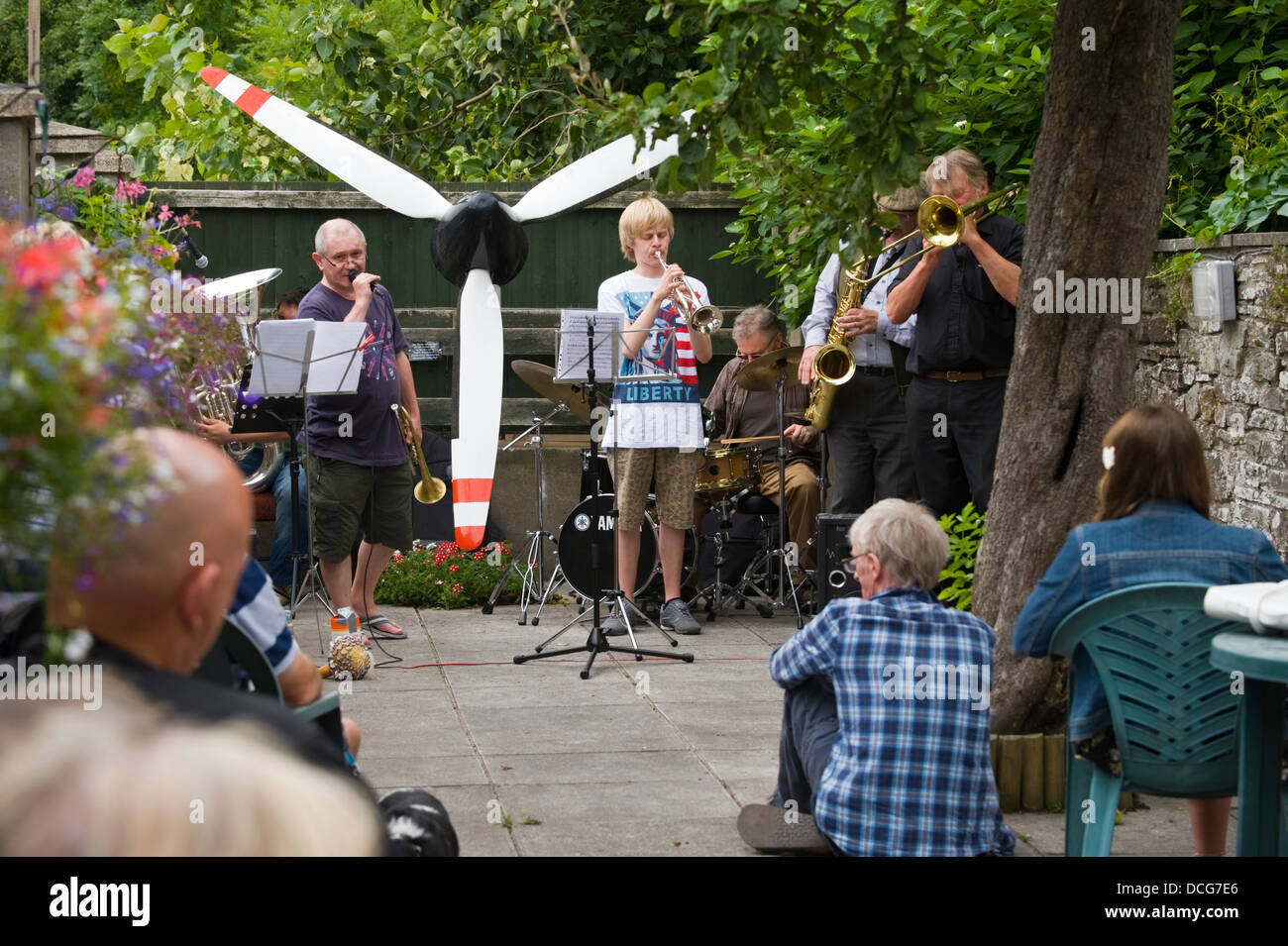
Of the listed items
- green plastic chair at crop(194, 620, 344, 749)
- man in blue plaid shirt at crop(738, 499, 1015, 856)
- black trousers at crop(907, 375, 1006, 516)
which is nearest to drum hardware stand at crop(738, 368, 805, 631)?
black trousers at crop(907, 375, 1006, 516)

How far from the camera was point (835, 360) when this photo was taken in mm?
7047

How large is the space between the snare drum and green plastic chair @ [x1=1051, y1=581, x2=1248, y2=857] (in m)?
4.85

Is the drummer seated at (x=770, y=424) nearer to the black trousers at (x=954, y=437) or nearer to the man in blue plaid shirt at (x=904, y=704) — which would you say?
the black trousers at (x=954, y=437)

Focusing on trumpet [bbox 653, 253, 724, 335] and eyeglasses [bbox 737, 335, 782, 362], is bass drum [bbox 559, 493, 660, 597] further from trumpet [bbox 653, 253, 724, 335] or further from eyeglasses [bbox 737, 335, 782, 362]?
eyeglasses [bbox 737, 335, 782, 362]

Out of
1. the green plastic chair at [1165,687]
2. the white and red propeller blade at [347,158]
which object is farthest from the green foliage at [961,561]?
the white and red propeller blade at [347,158]

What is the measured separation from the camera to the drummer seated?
816 cm

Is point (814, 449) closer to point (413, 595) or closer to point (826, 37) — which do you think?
point (413, 595)

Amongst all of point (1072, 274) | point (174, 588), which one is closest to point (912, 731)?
point (1072, 274)

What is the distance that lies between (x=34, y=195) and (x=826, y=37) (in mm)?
4048

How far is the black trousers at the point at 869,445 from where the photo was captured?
272 inches

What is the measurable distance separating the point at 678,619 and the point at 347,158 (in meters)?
2.93

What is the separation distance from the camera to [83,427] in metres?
1.12

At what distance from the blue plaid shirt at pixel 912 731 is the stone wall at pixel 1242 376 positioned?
7.46 feet
